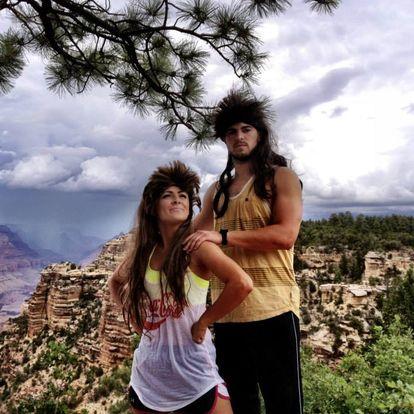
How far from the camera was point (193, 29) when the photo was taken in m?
3.38

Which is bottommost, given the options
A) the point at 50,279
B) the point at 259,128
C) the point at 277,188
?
the point at 50,279

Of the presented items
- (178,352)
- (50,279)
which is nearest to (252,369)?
(178,352)

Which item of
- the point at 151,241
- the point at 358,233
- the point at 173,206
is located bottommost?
the point at 358,233

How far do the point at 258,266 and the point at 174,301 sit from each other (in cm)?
35

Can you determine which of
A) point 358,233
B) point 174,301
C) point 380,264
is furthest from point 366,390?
point 358,233

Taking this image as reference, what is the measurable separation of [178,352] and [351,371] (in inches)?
154

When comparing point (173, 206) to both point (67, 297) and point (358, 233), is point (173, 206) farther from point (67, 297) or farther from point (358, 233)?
point (358, 233)

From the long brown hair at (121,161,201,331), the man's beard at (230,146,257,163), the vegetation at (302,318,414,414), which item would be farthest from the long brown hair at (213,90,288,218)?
the vegetation at (302,318,414,414)

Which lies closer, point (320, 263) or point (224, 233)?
point (224, 233)

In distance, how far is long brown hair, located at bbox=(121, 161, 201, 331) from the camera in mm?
1500

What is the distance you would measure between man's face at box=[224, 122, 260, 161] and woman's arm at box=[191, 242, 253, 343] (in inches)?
18.5

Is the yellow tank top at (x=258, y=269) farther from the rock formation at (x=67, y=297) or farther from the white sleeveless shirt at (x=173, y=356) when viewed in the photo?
the rock formation at (x=67, y=297)

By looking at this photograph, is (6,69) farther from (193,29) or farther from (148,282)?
(148,282)

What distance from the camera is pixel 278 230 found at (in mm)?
1572
